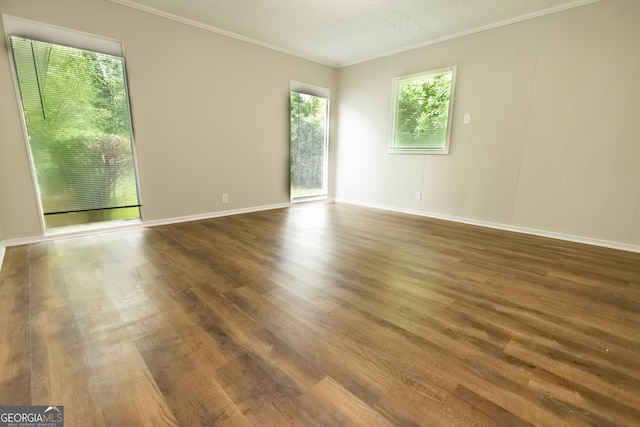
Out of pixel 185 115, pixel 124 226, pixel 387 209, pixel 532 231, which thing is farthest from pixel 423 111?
pixel 124 226

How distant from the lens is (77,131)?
297cm

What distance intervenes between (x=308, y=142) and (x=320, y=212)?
1.44 m

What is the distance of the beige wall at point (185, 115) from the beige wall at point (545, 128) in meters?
2.13

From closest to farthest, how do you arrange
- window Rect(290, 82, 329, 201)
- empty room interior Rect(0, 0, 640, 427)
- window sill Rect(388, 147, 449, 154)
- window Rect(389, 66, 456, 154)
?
1. empty room interior Rect(0, 0, 640, 427)
2. window Rect(389, 66, 456, 154)
3. window sill Rect(388, 147, 449, 154)
4. window Rect(290, 82, 329, 201)

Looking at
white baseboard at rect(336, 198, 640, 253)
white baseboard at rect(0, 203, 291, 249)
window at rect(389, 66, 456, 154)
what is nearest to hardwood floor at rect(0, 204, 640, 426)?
white baseboard at rect(0, 203, 291, 249)

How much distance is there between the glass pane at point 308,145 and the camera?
4875 millimetres

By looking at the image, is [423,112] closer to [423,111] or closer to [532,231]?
[423,111]

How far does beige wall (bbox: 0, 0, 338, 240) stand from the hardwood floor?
101cm

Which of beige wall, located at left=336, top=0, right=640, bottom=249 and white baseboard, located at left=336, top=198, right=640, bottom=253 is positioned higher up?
beige wall, located at left=336, top=0, right=640, bottom=249

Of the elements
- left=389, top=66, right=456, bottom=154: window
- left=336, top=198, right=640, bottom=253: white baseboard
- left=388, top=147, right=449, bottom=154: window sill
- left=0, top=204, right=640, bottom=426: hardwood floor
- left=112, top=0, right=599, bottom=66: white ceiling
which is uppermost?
left=112, top=0, right=599, bottom=66: white ceiling

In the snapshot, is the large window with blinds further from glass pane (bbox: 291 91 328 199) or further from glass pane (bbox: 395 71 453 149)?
glass pane (bbox: 395 71 453 149)

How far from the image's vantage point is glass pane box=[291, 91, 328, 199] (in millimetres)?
4875

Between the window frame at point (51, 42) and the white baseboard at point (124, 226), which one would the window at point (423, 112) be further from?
the window frame at point (51, 42)

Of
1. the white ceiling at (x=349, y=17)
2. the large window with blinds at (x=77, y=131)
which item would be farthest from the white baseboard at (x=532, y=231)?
the large window with blinds at (x=77, y=131)
